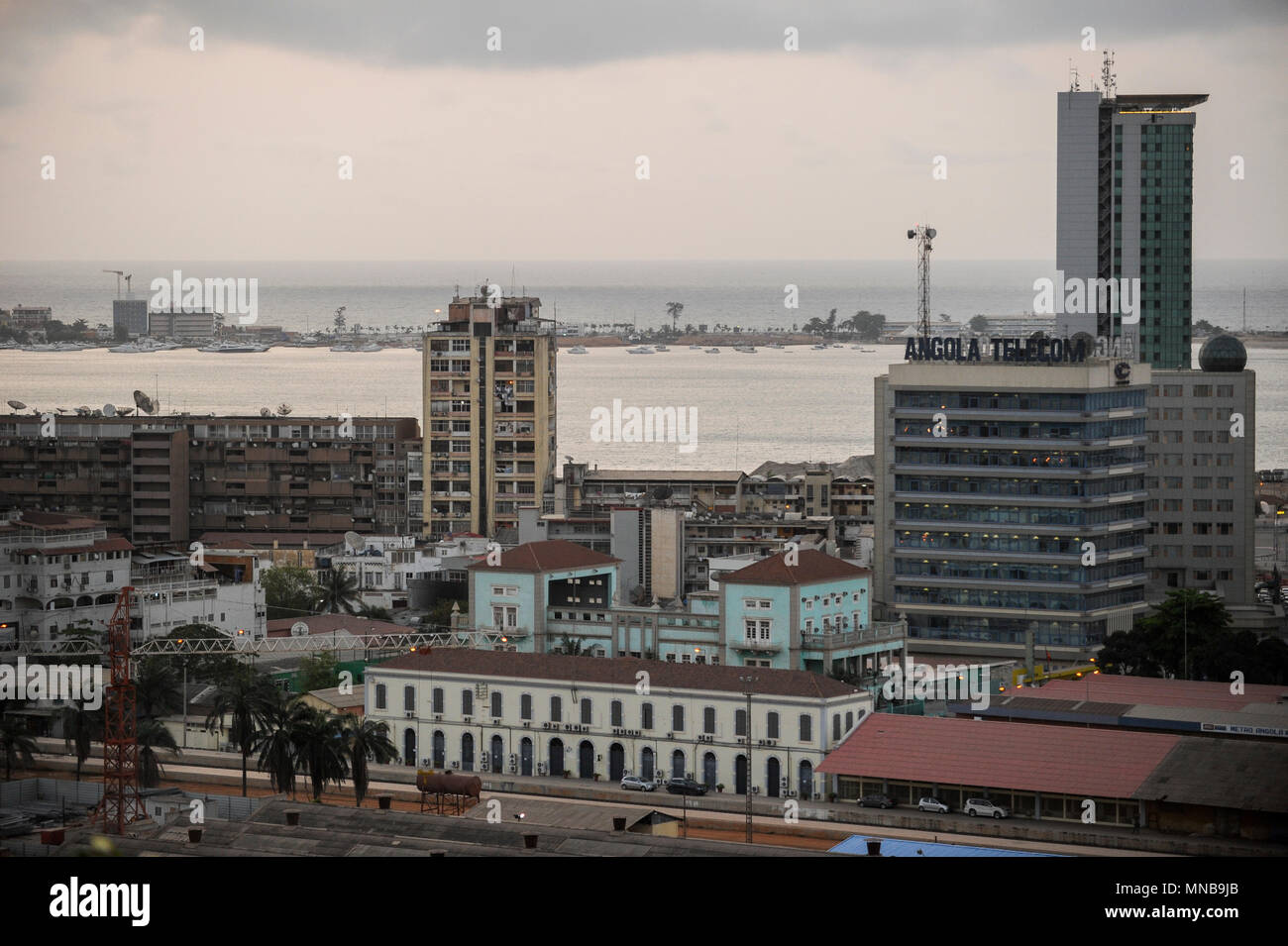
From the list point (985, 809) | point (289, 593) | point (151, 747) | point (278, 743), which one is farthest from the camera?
point (289, 593)

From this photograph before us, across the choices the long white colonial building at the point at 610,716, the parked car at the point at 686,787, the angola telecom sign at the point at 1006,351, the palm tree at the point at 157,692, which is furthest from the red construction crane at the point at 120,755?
the angola telecom sign at the point at 1006,351

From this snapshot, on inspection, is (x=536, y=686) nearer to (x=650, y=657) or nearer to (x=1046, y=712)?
(x=650, y=657)

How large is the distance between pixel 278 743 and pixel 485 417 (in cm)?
4604

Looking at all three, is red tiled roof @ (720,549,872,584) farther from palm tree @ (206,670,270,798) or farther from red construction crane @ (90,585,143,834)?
red construction crane @ (90,585,143,834)

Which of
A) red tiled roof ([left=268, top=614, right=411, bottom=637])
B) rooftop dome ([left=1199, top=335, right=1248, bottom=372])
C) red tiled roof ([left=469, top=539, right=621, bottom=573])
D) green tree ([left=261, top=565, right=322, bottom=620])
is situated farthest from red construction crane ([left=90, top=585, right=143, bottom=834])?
rooftop dome ([left=1199, top=335, right=1248, bottom=372])

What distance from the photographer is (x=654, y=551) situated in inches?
2749

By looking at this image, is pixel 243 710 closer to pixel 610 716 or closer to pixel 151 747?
pixel 151 747

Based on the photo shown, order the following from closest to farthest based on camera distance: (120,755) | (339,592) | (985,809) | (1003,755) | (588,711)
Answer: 1. (985,809)
2. (120,755)
3. (1003,755)
4. (588,711)
5. (339,592)

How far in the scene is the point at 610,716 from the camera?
45.0m

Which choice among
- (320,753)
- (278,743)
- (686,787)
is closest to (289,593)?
(278,743)

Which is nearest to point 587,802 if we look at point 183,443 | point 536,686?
point 536,686

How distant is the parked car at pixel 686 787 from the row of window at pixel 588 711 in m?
1.09

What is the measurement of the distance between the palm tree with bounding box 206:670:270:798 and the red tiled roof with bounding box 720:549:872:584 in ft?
38.3

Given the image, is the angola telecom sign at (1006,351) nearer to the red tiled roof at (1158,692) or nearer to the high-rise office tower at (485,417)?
the red tiled roof at (1158,692)
